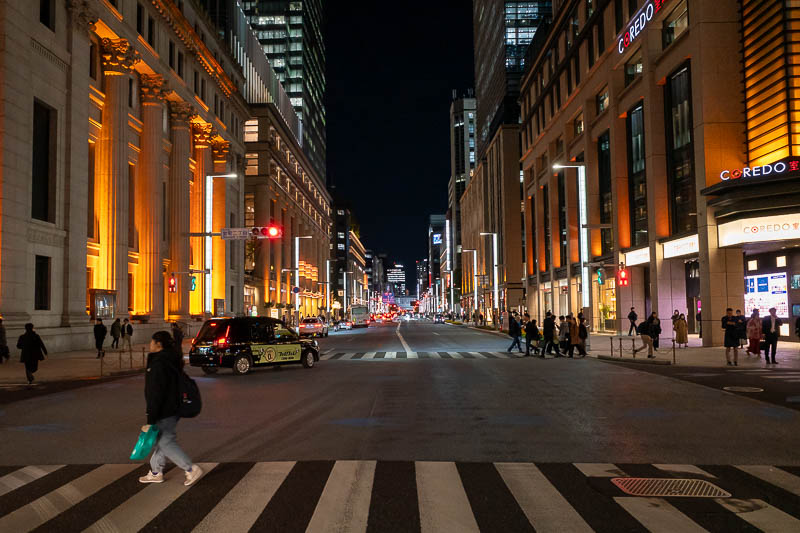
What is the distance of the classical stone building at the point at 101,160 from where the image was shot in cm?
2720

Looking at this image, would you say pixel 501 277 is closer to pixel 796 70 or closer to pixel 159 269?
pixel 159 269

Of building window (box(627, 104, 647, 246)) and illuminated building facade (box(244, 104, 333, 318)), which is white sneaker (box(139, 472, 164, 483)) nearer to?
building window (box(627, 104, 647, 246))

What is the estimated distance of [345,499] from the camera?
21.0ft

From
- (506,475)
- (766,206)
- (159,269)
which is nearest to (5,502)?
(506,475)

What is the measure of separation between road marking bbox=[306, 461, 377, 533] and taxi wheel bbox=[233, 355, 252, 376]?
12901 millimetres

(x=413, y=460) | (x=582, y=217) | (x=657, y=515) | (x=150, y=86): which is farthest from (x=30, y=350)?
(x=150, y=86)

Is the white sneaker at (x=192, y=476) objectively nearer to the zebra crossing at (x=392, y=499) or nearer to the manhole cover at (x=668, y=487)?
the zebra crossing at (x=392, y=499)

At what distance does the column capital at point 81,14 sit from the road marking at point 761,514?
35.5 meters

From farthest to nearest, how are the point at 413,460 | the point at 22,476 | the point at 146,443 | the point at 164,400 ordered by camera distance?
the point at 413,460, the point at 22,476, the point at 164,400, the point at 146,443

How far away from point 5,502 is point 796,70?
99.1 ft

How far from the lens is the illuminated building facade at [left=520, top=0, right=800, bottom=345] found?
88.3ft

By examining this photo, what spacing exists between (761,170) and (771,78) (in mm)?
4157

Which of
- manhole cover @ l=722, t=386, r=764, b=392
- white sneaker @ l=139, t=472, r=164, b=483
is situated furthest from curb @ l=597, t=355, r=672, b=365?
white sneaker @ l=139, t=472, r=164, b=483

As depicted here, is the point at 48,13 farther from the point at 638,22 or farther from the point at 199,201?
the point at 638,22
